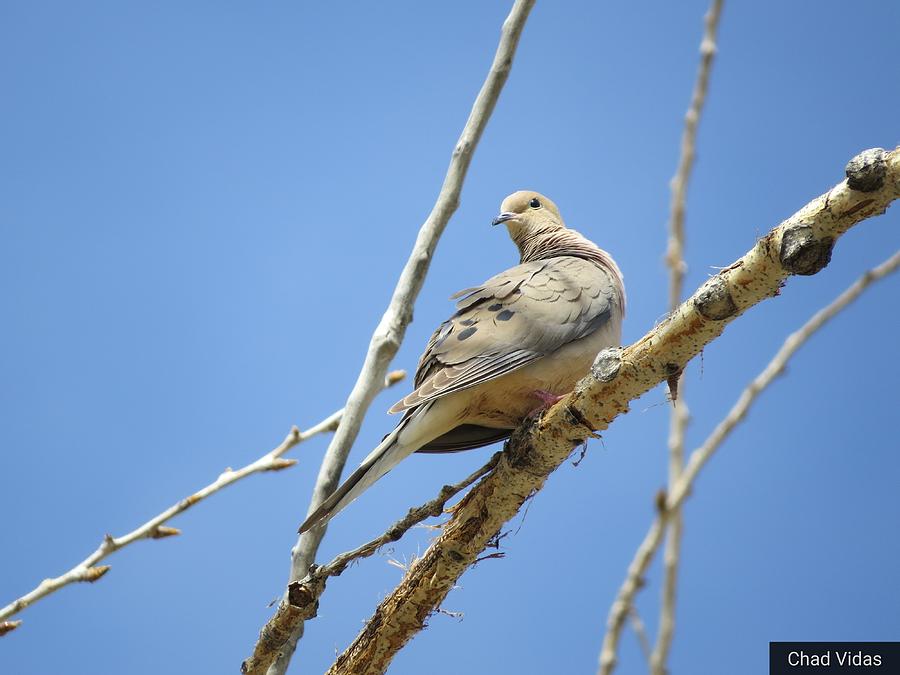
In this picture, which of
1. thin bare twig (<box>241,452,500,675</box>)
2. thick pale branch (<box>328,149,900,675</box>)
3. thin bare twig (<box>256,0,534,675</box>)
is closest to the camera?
thick pale branch (<box>328,149,900,675</box>)

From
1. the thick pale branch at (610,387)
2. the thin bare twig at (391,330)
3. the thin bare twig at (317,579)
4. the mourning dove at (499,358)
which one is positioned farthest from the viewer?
the mourning dove at (499,358)

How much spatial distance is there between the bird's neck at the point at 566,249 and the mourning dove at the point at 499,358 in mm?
112

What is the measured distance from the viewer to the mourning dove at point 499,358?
312 centimetres

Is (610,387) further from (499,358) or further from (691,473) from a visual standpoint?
(691,473)

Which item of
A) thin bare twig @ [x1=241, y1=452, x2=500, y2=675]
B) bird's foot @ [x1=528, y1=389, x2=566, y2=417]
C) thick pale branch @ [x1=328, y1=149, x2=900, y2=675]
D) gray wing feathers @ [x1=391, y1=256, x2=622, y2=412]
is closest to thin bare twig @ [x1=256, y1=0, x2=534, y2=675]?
thin bare twig @ [x1=241, y1=452, x2=500, y2=675]

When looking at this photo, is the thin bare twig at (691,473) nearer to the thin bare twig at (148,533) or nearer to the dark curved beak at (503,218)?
the thin bare twig at (148,533)

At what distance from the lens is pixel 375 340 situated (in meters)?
3.01

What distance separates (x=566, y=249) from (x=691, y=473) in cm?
290

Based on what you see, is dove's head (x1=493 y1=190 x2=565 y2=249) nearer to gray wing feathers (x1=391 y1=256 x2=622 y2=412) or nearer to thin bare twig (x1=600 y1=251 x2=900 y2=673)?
gray wing feathers (x1=391 y1=256 x2=622 y2=412)

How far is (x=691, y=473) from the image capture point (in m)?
1.17

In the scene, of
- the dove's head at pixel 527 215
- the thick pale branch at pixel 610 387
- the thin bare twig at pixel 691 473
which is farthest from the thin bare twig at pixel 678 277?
the dove's head at pixel 527 215

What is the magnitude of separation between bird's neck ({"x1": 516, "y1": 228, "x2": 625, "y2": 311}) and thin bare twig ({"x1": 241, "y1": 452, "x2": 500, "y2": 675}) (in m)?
1.27

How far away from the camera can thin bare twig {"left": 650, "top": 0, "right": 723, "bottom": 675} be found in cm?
118

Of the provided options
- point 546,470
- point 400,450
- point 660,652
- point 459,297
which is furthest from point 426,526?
point 660,652
